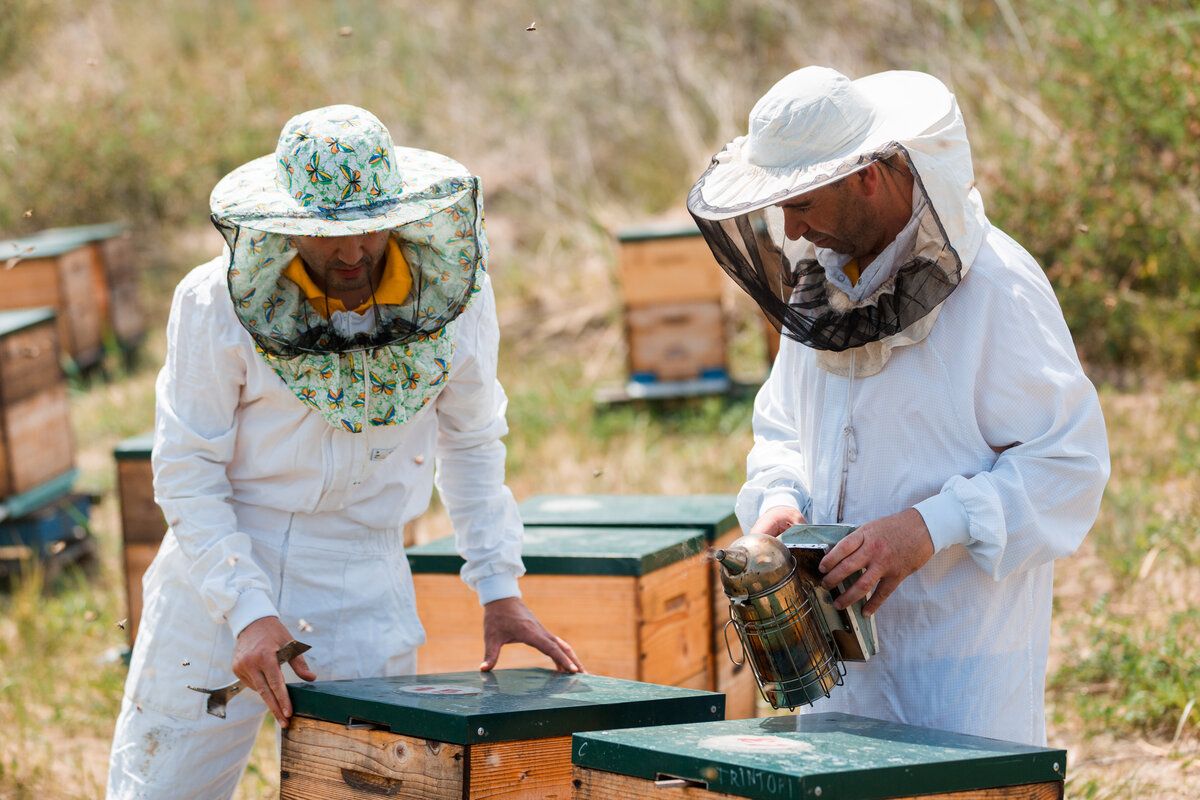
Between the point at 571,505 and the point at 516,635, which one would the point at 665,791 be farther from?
the point at 571,505

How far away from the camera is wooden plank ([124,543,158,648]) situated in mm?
4414

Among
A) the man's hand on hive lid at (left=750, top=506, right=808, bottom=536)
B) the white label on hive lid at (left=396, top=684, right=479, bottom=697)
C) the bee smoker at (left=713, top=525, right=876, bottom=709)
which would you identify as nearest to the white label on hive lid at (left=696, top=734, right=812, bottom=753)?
the bee smoker at (left=713, top=525, right=876, bottom=709)

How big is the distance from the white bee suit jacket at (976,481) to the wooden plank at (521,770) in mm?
481

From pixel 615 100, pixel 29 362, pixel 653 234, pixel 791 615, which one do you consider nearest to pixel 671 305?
pixel 653 234

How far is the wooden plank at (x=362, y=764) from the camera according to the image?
2172 mm

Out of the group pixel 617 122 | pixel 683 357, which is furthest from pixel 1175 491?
pixel 617 122

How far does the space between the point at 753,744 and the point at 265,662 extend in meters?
0.92

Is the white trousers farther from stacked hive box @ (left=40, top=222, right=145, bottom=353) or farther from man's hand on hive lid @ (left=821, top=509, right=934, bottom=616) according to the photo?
Answer: stacked hive box @ (left=40, top=222, right=145, bottom=353)

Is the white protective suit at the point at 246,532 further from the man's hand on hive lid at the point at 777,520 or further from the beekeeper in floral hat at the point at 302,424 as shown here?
the man's hand on hive lid at the point at 777,520

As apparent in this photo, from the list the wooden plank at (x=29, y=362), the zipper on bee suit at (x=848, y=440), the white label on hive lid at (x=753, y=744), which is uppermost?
the zipper on bee suit at (x=848, y=440)

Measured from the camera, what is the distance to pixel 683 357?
7277 millimetres

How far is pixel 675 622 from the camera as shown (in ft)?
11.4

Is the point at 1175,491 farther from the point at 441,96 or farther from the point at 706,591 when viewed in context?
the point at 441,96

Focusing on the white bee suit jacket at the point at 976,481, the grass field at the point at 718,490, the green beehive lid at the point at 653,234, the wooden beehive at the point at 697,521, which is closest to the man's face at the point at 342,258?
the white bee suit jacket at the point at 976,481
